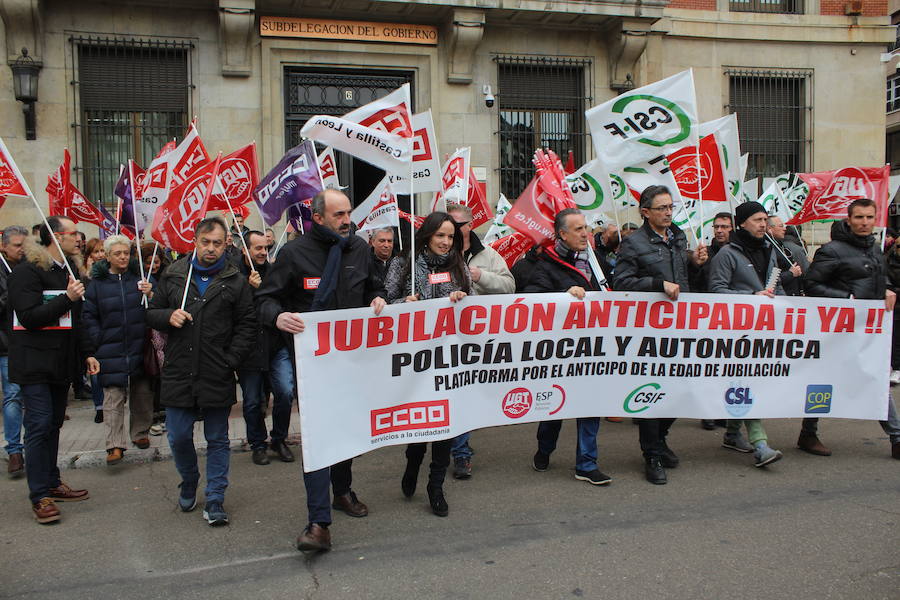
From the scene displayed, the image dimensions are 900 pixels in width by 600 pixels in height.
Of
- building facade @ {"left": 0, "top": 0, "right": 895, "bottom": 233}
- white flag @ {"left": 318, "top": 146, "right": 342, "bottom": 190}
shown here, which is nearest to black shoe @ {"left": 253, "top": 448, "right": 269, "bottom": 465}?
white flag @ {"left": 318, "top": 146, "right": 342, "bottom": 190}

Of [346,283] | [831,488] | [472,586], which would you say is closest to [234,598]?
[472,586]

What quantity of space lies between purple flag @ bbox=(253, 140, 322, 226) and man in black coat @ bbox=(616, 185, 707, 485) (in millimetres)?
2921

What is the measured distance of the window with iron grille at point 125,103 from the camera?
12.5m

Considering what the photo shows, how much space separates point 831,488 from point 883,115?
13.5 metres

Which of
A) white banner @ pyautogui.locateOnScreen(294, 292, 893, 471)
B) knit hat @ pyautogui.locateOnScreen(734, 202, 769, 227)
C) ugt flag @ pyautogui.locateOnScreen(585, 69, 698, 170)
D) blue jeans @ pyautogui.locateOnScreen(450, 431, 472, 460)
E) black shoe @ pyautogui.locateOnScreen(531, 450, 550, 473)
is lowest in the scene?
black shoe @ pyautogui.locateOnScreen(531, 450, 550, 473)

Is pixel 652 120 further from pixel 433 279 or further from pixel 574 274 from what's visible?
pixel 433 279

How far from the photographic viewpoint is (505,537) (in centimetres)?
436

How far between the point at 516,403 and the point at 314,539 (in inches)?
69.8

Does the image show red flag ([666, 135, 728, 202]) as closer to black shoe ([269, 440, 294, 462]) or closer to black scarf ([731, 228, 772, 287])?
black scarf ([731, 228, 772, 287])

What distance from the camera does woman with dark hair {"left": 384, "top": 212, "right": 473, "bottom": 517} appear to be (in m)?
4.79

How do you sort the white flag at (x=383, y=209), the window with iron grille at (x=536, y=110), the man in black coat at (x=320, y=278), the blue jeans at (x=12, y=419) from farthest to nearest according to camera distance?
the window with iron grille at (x=536, y=110), the white flag at (x=383, y=209), the blue jeans at (x=12, y=419), the man in black coat at (x=320, y=278)

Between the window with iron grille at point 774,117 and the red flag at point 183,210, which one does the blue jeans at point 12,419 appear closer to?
the red flag at point 183,210

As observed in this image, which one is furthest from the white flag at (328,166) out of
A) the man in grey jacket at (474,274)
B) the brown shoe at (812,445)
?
the brown shoe at (812,445)

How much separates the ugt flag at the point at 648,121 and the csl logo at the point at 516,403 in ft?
7.30
